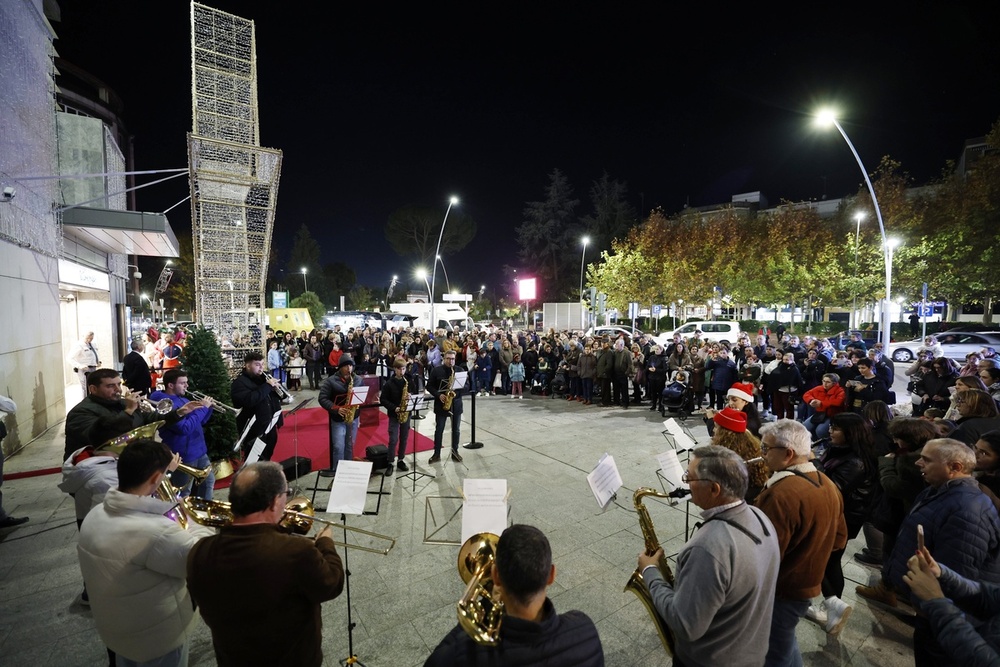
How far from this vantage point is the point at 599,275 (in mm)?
38281

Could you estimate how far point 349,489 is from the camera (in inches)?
143

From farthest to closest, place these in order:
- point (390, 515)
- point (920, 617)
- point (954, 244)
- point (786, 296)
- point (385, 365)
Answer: point (786, 296)
point (954, 244)
point (385, 365)
point (390, 515)
point (920, 617)

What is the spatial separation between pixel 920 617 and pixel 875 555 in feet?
8.62

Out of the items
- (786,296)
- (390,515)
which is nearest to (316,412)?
(390,515)

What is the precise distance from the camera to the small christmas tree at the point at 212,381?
664 cm

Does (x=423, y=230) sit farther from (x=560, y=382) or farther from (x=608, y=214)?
(x=560, y=382)

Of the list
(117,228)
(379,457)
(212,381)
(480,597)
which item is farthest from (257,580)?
(117,228)

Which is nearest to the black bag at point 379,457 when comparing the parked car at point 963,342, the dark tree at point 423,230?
the parked car at point 963,342

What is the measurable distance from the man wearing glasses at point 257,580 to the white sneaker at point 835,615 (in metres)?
3.86

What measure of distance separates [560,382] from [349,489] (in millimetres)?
10632

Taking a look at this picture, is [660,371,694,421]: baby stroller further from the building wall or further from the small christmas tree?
the building wall

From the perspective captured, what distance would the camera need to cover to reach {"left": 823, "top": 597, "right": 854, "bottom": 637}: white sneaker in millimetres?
3525

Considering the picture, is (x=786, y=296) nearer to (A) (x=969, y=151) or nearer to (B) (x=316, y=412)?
(A) (x=969, y=151)

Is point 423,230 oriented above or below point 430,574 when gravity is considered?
above
